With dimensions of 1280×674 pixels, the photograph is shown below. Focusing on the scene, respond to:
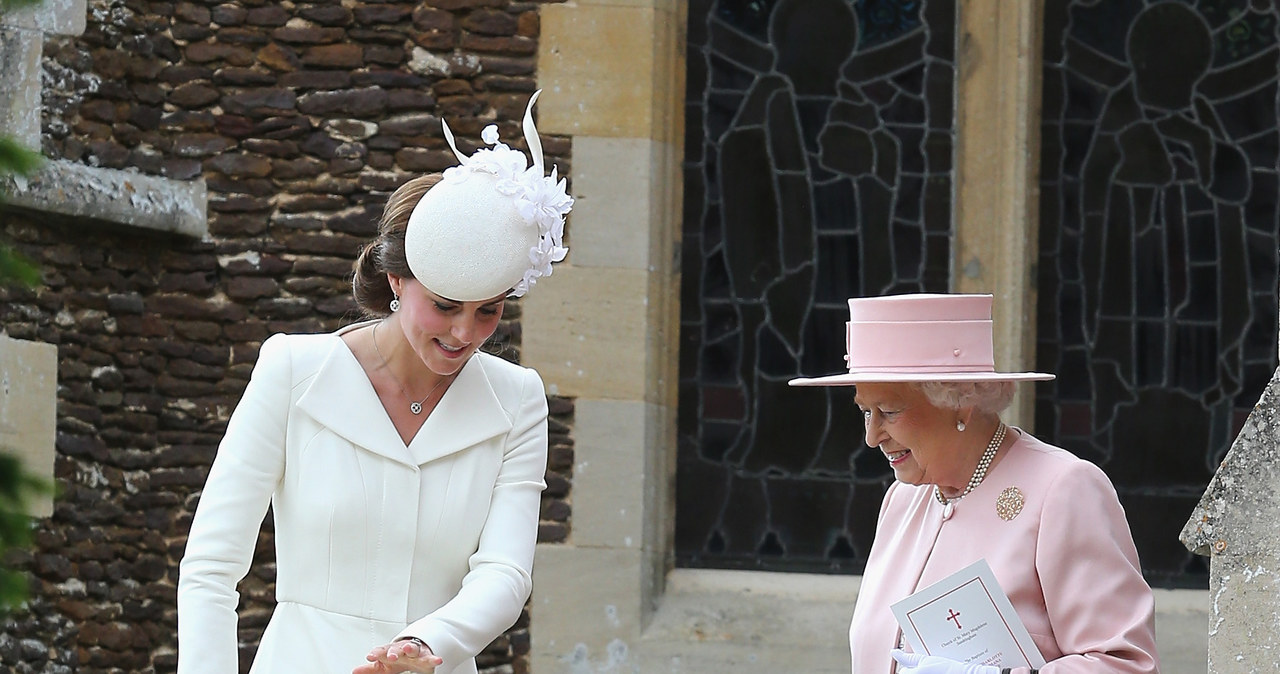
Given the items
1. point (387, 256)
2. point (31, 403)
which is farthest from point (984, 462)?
point (31, 403)

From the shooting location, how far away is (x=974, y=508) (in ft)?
Result: 9.46

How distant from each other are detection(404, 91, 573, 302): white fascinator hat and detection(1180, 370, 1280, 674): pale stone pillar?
3.48ft

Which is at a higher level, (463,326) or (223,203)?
(223,203)

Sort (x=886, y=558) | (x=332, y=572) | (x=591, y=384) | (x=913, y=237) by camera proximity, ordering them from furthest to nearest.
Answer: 1. (x=913, y=237)
2. (x=591, y=384)
3. (x=886, y=558)
4. (x=332, y=572)

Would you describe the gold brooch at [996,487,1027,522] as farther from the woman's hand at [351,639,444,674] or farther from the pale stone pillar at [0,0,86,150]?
the pale stone pillar at [0,0,86,150]

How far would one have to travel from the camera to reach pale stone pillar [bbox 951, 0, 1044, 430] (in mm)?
5496

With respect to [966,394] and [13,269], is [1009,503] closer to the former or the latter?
[966,394]

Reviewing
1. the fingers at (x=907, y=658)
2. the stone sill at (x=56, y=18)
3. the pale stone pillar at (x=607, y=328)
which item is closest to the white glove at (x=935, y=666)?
the fingers at (x=907, y=658)

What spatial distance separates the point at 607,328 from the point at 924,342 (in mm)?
2485

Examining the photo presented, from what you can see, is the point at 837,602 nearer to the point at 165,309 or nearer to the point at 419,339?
the point at 165,309

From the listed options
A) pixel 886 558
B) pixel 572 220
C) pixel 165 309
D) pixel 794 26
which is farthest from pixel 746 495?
pixel 886 558

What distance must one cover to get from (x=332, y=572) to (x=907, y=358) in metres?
0.98

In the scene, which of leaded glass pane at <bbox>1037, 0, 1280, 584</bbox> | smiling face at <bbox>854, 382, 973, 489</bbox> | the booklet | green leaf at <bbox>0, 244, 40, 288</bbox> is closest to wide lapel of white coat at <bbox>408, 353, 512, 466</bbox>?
smiling face at <bbox>854, 382, 973, 489</bbox>

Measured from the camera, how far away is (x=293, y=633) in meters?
2.76
